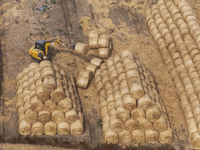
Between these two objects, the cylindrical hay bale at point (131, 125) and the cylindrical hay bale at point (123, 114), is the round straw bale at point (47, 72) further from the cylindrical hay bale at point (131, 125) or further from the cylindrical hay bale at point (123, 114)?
the cylindrical hay bale at point (131, 125)

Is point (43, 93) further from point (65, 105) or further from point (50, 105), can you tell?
point (65, 105)

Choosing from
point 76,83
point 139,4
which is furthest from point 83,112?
point 139,4

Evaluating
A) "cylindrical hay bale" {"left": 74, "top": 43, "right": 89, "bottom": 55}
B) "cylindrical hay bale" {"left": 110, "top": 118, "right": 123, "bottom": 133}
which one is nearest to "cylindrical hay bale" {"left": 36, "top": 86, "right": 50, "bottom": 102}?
"cylindrical hay bale" {"left": 110, "top": 118, "right": 123, "bottom": 133}

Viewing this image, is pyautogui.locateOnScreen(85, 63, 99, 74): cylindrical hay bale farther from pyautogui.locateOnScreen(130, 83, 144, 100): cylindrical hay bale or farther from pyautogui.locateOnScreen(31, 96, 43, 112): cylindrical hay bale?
pyautogui.locateOnScreen(31, 96, 43, 112): cylindrical hay bale

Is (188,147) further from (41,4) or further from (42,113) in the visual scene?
(41,4)

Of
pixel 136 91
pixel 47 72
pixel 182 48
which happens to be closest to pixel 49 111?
pixel 47 72

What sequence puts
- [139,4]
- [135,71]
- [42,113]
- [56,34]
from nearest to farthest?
[42,113]
[135,71]
[56,34]
[139,4]

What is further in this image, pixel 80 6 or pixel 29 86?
pixel 80 6
